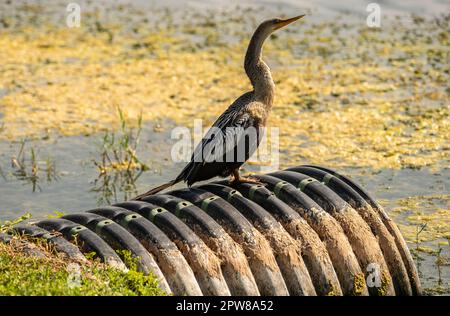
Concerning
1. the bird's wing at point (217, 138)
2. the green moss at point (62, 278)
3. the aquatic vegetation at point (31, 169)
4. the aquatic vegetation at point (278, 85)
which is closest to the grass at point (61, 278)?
the green moss at point (62, 278)

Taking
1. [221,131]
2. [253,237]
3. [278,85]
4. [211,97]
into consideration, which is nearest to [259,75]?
[221,131]

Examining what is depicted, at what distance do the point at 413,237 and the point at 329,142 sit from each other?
2.39 metres

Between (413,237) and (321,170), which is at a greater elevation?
(321,170)

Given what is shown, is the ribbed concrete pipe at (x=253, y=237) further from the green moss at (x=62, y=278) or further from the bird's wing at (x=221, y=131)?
the bird's wing at (x=221, y=131)

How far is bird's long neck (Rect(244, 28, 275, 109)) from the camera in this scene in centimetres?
695

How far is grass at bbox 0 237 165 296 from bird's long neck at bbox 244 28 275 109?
79.0 inches

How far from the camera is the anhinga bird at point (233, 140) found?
6.64m

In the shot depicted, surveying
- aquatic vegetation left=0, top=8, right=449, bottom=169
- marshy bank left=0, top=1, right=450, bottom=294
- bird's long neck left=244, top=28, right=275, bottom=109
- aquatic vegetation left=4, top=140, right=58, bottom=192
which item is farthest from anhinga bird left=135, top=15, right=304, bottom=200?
aquatic vegetation left=4, top=140, right=58, bottom=192

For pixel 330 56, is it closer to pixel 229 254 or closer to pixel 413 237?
pixel 413 237

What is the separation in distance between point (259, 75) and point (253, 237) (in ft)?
4.81

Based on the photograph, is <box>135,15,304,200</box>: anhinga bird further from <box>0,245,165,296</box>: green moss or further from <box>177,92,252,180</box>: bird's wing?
<box>0,245,165,296</box>: green moss
